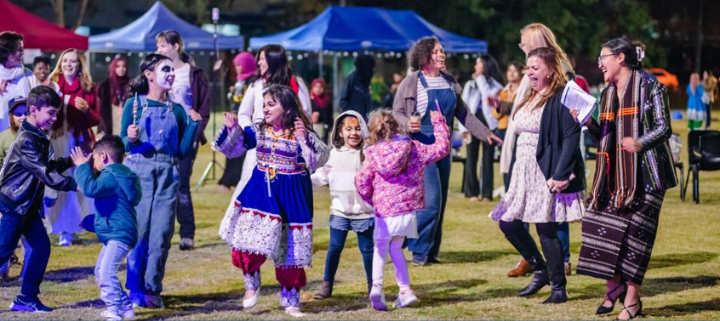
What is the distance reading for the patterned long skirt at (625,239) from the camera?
23.8ft

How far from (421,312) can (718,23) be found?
1059 inches

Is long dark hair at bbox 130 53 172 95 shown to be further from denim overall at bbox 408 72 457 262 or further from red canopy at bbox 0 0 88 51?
red canopy at bbox 0 0 88 51

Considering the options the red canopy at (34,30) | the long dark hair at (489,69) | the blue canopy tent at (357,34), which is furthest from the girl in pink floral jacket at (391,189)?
the blue canopy tent at (357,34)

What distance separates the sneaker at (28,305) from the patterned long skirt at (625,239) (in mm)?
3586

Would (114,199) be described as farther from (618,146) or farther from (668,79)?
(668,79)

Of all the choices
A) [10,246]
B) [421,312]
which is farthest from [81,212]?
[421,312]

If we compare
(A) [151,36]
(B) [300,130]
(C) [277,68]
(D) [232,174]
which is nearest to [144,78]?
(B) [300,130]

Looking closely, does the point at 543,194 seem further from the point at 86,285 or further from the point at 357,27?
the point at 357,27

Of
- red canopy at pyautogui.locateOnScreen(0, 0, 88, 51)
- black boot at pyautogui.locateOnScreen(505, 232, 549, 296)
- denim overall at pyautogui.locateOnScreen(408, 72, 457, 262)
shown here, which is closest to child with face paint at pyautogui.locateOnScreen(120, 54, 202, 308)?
denim overall at pyautogui.locateOnScreen(408, 72, 457, 262)

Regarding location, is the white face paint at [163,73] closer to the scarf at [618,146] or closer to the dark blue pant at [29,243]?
the dark blue pant at [29,243]

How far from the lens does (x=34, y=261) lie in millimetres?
7660

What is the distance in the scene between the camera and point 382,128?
7840mm

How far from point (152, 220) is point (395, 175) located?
166cm

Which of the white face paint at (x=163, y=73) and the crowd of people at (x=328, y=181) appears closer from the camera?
the crowd of people at (x=328, y=181)
